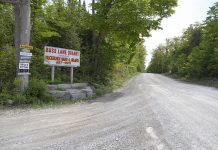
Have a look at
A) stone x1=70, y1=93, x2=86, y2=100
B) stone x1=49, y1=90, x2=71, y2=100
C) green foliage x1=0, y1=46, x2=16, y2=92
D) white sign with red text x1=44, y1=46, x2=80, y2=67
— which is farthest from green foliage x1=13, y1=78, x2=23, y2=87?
stone x1=70, y1=93, x2=86, y2=100

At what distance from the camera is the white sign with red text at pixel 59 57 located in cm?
1019

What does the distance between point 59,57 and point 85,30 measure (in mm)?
6309

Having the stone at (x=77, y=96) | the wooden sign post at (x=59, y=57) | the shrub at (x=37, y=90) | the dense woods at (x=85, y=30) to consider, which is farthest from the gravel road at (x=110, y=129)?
the dense woods at (x=85, y=30)

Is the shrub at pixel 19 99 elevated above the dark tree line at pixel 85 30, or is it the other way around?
the dark tree line at pixel 85 30

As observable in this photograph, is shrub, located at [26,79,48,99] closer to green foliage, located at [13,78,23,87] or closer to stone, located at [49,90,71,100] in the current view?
green foliage, located at [13,78,23,87]

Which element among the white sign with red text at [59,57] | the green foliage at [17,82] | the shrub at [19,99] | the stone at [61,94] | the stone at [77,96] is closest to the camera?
the shrub at [19,99]

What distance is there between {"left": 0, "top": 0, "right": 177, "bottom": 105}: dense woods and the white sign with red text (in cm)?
91

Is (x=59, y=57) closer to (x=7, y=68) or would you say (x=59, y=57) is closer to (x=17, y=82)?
(x=7, y=68)

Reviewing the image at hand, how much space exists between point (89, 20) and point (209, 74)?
17.4 metres

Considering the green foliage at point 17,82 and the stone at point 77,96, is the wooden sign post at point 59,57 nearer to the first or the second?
the stone at point 77,96

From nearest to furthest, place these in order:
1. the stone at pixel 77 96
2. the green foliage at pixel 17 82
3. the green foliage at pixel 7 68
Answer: the green foliage at pixel 17 82, the green foliage at pixel 7 68, the stone at pixel 77 96

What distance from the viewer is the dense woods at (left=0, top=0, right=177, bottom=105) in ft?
38.2

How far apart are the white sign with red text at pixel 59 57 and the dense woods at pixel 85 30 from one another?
0.91 m

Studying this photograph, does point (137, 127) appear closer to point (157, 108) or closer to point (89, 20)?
point (157, 108)
